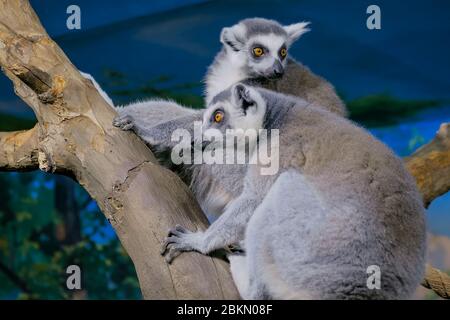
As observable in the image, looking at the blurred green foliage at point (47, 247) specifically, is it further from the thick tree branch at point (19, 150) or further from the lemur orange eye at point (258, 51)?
the lemur orange eye at point (258, 51)

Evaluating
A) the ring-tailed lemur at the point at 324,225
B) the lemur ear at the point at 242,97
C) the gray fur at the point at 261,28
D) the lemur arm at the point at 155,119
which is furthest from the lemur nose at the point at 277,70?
the ring-tailed lemur at the point at 324,225

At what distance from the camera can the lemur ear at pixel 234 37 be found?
15.1 feet

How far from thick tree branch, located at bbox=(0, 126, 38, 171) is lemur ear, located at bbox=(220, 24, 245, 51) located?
1.65m

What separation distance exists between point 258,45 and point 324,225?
6.78 feet

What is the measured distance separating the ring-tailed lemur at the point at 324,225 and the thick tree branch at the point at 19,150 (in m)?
1.41

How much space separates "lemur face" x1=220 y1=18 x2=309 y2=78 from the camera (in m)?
4.36

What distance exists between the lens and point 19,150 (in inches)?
156

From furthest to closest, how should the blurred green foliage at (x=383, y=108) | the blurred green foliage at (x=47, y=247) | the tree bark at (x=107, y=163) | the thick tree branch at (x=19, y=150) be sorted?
the blurred green foliage at (x=47, y=247) < the blurred green foliage at (x=383, y=108) < the thick tree branch at (x=19, y=150) < the tree bark at (x=107, y=163)

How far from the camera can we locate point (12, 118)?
7500 mm

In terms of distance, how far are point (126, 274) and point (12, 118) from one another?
2510 mm

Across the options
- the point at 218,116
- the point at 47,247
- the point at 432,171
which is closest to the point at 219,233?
the point at 218,116

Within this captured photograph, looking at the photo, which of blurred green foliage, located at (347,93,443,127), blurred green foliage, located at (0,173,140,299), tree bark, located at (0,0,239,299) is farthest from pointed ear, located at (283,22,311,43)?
blurred green foliage, located at (0,173,140,299)

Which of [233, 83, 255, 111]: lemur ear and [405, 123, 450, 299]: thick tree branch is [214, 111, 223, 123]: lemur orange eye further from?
[405, 123, 450, 299]: thick tree branch
